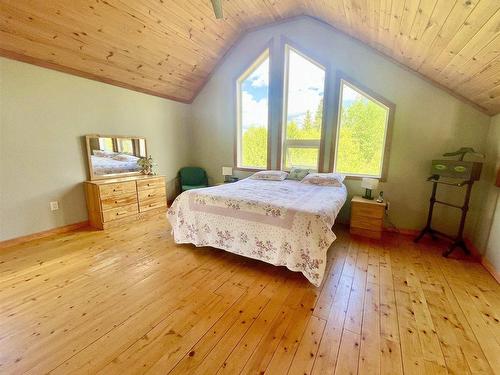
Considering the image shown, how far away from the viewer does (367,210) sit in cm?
313

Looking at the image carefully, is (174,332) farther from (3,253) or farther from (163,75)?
(163,75)

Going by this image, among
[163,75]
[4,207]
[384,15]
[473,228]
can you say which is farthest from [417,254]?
[4,207]

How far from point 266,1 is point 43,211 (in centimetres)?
424

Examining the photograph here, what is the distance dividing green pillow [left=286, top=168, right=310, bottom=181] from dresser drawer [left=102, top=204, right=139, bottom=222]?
2.59m

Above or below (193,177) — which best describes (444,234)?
below

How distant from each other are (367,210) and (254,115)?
263 centimetres

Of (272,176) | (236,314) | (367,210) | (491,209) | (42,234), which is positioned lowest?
(236,314)

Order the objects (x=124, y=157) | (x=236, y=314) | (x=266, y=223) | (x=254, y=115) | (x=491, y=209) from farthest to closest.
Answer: (x=254, y=115), (x=124, y=157), (x=491, y=209), (x=266, y=223), (x=236, y=314)

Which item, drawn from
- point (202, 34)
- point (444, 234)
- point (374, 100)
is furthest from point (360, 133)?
point (202, 34)

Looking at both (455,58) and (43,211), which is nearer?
(455,58)

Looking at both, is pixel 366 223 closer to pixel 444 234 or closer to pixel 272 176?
pixel 444 234

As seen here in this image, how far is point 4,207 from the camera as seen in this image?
2680 millimetres

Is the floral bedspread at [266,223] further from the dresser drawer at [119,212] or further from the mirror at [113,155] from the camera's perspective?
the mirror at [113,155]

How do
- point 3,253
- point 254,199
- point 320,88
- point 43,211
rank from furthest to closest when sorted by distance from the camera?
point 320,88 < point 43,211 < point 3,253 < point 254,199
